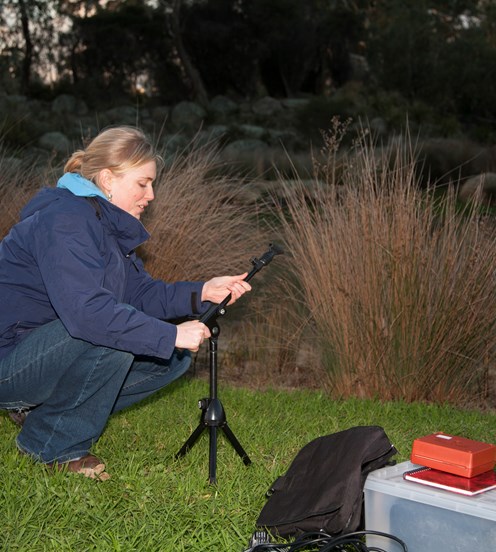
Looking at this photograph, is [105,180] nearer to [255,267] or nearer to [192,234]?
[255,267]

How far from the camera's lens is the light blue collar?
105 inches

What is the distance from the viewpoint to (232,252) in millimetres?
4664

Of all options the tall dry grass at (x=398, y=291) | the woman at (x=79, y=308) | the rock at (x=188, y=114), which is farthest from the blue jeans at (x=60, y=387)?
the rock at (x=188, y=114)

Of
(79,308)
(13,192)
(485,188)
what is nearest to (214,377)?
(79,308)

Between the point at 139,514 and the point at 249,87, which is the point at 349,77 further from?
the point at 139,514

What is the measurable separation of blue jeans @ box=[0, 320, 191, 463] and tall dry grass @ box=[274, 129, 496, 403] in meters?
1.41

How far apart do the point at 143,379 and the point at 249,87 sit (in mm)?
23734

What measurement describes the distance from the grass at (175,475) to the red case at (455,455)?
1.79ft

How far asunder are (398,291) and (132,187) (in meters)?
1.52

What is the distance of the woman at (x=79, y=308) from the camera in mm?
2479

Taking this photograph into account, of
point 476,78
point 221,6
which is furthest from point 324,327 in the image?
point 221,6

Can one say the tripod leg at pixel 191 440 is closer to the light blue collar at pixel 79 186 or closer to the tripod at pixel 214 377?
the tripod at pixel 214 377

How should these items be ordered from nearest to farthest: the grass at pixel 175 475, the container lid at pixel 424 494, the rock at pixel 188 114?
the container lid at pixel 424 494 < the grass at pixel 175 475 < the rock at pixel 188 114

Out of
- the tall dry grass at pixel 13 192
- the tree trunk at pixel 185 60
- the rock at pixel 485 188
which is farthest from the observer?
the tree trunk at pixel 185 60
